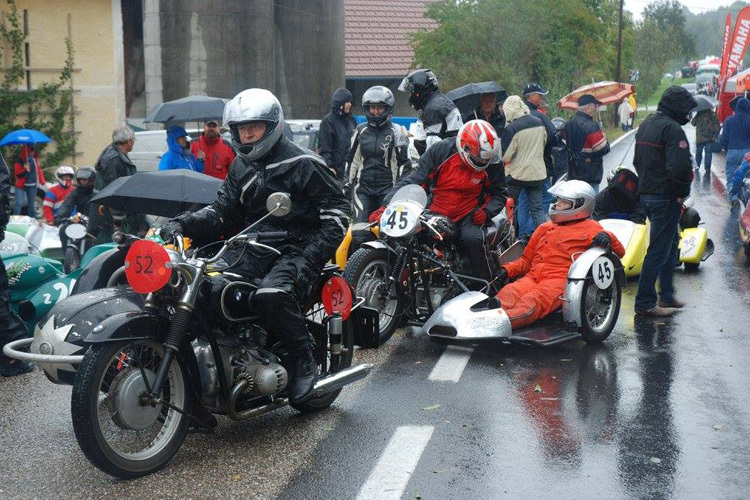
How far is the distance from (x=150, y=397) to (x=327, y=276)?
4.94 feet

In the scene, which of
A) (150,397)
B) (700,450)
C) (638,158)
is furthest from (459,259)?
(150,397)

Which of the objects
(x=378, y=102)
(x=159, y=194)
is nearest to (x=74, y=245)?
(x=159, y=194)

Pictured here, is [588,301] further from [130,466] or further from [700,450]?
[130,466]

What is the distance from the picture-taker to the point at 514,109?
42.7 feet

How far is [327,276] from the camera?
6281 mm

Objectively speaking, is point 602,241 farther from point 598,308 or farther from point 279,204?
point 279,204

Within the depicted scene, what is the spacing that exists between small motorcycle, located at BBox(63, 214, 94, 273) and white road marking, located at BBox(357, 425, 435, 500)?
567 centimetres

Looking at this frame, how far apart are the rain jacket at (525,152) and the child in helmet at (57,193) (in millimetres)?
5609

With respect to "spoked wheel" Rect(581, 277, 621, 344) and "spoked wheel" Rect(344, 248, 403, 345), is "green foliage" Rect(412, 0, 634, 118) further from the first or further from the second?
"spoked wheel" Rect(344, 248, 403, 345)

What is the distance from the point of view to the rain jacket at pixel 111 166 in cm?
1128

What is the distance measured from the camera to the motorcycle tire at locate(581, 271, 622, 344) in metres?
8.16

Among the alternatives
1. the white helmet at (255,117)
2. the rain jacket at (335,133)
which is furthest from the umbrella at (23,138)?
the white helmet at (255,117)

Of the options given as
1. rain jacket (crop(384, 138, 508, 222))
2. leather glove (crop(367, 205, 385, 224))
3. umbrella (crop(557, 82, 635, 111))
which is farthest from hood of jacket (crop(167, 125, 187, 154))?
umbrella (crop(557, 82, 635, 111))

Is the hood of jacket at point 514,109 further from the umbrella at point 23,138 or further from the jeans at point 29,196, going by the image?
the jeans at point 29,196
